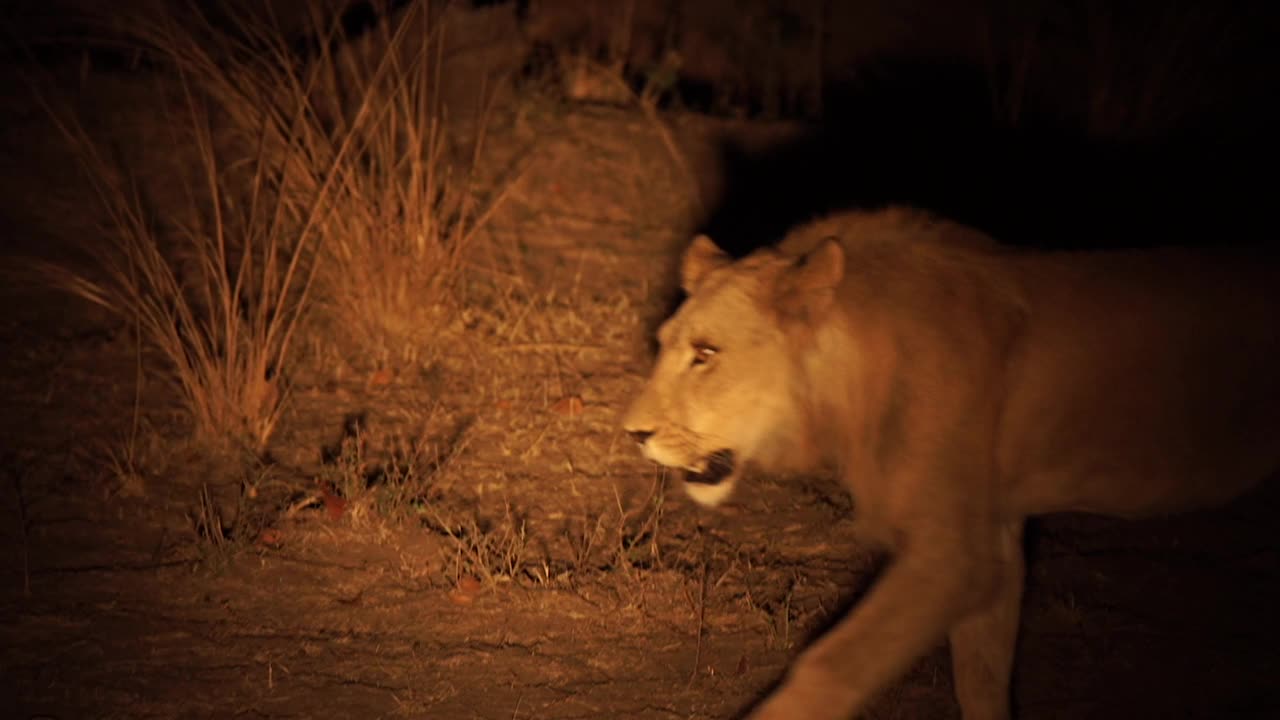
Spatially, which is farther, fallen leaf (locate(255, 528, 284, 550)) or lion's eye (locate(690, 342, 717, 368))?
fallen leaf (locate(255, 528, 284, 550))

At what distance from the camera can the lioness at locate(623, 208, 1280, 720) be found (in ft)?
10.9

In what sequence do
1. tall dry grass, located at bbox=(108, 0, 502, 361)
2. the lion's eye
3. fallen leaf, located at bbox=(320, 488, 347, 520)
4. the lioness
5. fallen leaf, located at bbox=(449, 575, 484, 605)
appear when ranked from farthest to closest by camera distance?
tall dry grass, located at bbox=(108, 0, 502, 361)
fallen leaf, located at bbox=(320, 488, 347, 520)
fallen leaf, located at bbox=(449, 575, 484, 605)
the lion's eye
the lioness

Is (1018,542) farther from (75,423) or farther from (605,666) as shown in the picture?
(75,423)

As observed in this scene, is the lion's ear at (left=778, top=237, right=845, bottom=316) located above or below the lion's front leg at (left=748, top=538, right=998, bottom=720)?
above

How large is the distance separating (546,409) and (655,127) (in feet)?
10.8

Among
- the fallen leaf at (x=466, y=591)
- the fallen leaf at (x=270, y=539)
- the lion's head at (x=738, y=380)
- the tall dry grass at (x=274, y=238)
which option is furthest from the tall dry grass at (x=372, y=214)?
the lion's head at (x=738, y=380)

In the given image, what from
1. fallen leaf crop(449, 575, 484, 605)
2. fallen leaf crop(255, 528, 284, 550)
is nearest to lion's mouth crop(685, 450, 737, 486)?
fallen leaf crop(449, 575, 484, 605)

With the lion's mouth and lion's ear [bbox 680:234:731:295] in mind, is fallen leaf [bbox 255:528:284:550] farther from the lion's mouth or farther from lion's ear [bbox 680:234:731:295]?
lion's ear [bbox 680:234:731:295]

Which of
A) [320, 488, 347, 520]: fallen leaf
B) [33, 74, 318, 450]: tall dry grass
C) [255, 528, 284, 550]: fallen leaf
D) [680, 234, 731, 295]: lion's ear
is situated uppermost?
[680, 234, 731, 295]: lion's ear

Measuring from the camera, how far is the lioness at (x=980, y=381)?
3318 millimetres

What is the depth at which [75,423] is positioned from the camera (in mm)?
5094

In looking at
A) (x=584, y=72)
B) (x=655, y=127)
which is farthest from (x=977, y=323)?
(x=584, y=72)

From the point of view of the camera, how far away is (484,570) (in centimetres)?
414

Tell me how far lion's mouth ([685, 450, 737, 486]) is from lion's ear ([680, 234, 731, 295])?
0.61 metres
